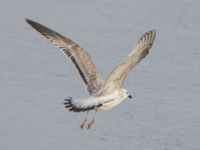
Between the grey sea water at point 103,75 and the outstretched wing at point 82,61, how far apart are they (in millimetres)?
1041

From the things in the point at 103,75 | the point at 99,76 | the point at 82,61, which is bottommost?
the point at 103,75

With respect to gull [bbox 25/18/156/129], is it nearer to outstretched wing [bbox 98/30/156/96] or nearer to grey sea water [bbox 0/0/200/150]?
outstretched wing [bbox 98/30/156/96]

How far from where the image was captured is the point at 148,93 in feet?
47.0

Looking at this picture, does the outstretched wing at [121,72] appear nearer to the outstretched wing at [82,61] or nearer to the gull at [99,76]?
the gull at [99,76]

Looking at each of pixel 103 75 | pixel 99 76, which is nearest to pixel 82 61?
pixel 99 76

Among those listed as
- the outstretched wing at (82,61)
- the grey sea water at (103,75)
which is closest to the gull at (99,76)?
the outstretched wing at (82,61)

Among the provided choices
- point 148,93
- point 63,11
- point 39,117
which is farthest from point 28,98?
point 63,11

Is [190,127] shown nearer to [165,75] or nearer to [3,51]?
[165,75]

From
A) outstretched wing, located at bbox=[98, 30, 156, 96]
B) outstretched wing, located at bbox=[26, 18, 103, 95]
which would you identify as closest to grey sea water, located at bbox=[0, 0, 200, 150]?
outstretched wing, located at bbox=[26, 18, 103, 95]

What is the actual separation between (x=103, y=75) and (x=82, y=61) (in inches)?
95.3

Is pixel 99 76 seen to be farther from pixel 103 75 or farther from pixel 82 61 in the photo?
pixel 103 75

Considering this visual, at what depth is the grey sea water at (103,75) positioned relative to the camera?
13.2 metres

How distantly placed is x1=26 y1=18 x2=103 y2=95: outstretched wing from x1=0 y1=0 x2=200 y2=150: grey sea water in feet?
3.42

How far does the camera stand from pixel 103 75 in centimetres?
1477
